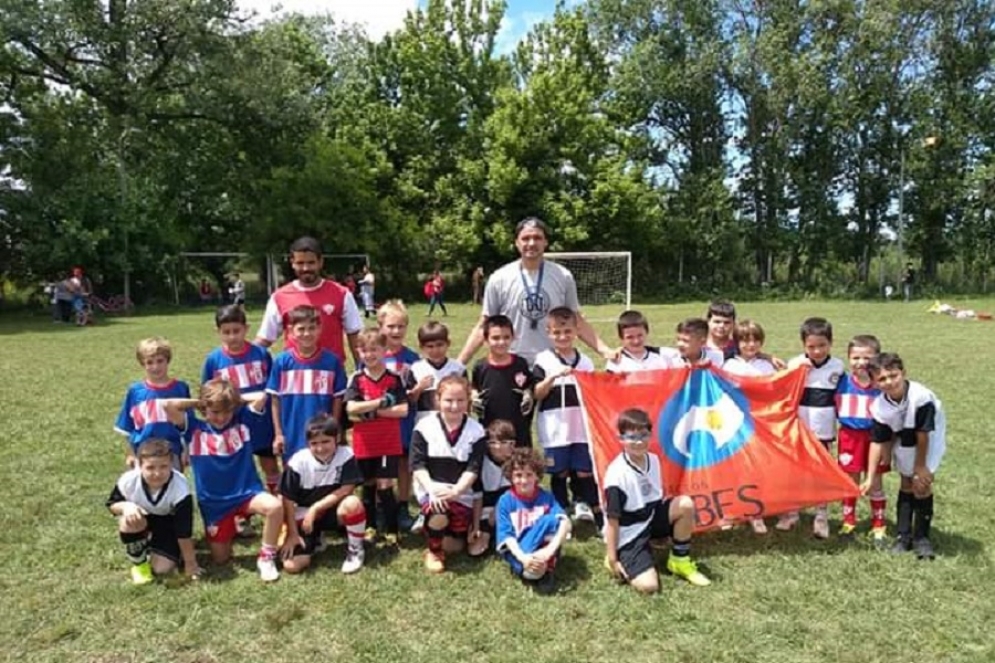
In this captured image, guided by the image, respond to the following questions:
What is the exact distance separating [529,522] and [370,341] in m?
1.62

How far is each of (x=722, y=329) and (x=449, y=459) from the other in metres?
2.26

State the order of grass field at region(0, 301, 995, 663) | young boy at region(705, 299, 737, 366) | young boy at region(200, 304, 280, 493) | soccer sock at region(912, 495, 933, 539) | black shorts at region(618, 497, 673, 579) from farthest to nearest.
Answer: young boy at region(705, 299, 737, 366) < young boy at region(200, 304, 280, 493) < soccer sock at region(912, 495, 933, 539) < black shorts at region(618, 497, 673, 579) < grass field at region(0, 301, 995, 663)

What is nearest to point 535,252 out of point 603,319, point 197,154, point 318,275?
point 318,275

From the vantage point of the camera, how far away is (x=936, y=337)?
16.4 meters

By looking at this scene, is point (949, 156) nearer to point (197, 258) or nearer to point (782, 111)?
point (782, 111)

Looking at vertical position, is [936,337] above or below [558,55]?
below

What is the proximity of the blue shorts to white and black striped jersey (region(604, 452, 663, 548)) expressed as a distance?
27.1 inches

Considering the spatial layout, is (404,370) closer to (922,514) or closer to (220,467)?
(220,467)

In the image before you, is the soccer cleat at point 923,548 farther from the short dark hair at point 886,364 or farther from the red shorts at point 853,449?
the short dark hair at point 886,364

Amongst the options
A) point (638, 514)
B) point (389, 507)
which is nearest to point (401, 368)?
point (389, 507)

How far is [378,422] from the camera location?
4.99 metres

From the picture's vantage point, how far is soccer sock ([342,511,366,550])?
4535 millimetres

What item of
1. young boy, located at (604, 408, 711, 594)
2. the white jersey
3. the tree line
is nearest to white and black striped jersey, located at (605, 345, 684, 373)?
the white jersey

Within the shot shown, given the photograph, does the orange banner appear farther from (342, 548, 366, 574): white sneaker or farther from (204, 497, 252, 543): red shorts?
(204, 497, 252, 543): red shorts
